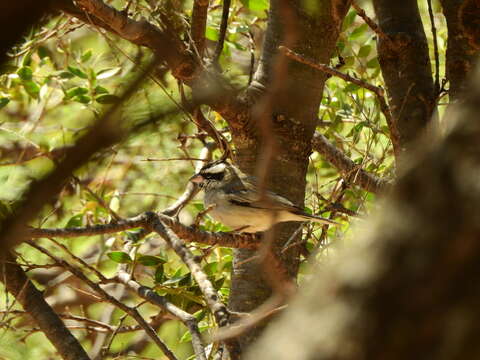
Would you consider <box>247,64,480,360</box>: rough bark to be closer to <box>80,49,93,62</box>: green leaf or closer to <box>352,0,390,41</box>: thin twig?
<box>352,0,390,41</box>: thin twig

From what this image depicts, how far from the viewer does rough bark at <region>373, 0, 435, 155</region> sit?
12.2 ft

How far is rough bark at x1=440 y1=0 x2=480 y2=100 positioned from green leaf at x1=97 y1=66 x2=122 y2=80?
6.94ft

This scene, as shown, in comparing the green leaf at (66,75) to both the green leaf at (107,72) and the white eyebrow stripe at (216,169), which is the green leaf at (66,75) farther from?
the white eyebrow stripe at (216,169)

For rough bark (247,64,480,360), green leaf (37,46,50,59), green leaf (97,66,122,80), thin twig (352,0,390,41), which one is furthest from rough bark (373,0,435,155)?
rough bark (247,64,480,360)

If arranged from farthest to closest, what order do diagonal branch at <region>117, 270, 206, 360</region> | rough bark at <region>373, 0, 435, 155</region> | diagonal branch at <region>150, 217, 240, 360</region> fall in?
rough bark at <region>373, 0, 435, 155</region>, diagonal branch at <region>117, 270, 206, 360</region>, diagonal branch at <region>150, 217, 240, 360</region>

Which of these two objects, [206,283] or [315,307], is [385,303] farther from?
[206,283]

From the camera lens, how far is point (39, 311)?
11.2 ft

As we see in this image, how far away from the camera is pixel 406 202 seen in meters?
0.85

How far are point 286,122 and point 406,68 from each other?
94 centimetres

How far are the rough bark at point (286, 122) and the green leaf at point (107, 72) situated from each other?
1.26 meters

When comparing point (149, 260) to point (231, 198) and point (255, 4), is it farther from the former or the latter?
point (255, 4)

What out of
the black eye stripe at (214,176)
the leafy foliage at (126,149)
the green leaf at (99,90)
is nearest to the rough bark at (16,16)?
the leafy foliage at (126,149)

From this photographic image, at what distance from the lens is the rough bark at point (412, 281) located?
0.78 m

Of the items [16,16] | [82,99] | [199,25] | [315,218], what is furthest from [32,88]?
[16,16]
